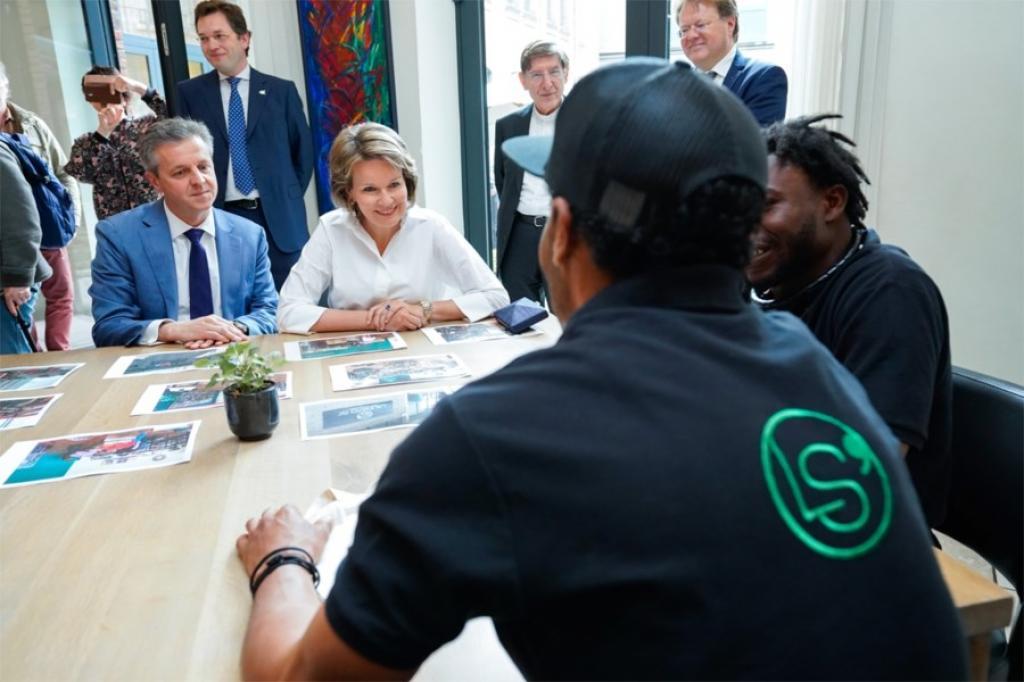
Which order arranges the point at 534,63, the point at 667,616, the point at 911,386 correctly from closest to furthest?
the point at 667,616 < the point at 911,386 < the point at 534,63

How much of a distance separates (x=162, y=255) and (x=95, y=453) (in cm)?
98

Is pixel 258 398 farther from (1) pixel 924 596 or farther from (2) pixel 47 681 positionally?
(1) pixel 924 596

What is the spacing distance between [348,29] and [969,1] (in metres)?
2.61

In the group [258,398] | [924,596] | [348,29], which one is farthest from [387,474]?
[348,29]

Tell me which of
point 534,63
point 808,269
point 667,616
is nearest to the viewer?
point 667,616

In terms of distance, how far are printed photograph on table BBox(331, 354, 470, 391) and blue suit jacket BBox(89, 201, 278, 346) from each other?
545 mm

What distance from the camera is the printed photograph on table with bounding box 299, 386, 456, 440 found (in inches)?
55.1

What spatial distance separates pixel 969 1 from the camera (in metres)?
2.52

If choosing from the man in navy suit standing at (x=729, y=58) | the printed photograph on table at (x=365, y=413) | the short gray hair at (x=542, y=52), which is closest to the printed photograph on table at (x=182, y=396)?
the printed photograph on table at (x=365, y=413)

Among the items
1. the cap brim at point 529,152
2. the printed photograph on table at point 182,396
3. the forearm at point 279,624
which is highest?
the cap brim at point 529,152

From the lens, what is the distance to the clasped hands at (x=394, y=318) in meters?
2.14

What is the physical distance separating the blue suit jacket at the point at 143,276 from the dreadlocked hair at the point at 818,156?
151 centimetres

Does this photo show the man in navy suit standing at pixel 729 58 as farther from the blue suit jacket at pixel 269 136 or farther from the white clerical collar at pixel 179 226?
the blue suit jacket at pixel 269 136

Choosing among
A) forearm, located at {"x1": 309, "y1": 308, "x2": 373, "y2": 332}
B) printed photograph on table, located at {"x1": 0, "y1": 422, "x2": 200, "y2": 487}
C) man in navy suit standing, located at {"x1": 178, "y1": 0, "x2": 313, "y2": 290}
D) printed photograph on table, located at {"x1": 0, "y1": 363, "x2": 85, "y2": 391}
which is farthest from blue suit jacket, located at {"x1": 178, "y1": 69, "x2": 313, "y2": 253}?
printed photograph on table, located at {"x1": 0, "y1": 422, "x2": 200, "y2": 487}
